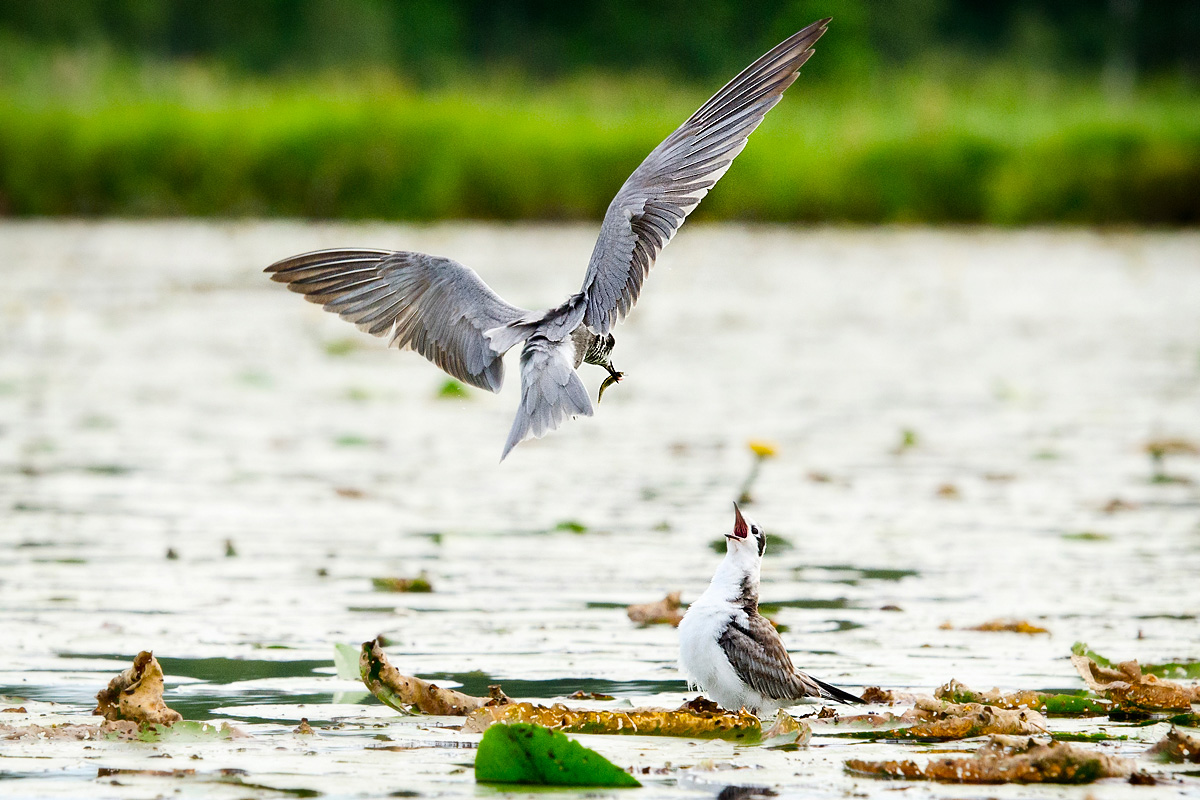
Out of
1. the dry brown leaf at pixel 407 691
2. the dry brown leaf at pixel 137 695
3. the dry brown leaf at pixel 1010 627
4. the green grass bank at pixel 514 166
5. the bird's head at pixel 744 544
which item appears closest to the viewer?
the dry brown leaf at pixel 137 695

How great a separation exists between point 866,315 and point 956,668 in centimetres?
968

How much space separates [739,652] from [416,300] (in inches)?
49.0

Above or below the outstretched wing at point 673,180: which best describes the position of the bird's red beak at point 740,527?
below

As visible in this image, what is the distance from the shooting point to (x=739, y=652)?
4086 mm

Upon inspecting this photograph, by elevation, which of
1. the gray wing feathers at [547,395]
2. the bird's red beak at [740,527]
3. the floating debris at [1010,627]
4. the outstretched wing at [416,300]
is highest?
the outstretched wing at [416,300]

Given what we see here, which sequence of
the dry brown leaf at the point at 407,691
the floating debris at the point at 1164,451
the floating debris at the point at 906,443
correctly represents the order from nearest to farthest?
1. the dry brown leaf at the point at 407,691
2. the floating debris at the point at 1164,451
3. the floating debris at the point at 906,443

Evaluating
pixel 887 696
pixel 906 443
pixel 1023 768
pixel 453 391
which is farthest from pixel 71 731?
pixel 453 391

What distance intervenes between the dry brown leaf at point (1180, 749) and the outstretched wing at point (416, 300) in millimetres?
1776

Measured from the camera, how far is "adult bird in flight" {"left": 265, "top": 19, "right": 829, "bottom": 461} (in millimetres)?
4285

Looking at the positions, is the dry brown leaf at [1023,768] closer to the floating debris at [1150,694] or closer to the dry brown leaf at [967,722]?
the dry brown leaf at [967,722]

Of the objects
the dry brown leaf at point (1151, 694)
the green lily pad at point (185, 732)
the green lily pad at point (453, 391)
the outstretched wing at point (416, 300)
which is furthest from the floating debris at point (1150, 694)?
the green lily pad at point (453, 391)

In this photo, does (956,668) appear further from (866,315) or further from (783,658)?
(866,315)

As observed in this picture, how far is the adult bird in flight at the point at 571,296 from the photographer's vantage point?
429 cm

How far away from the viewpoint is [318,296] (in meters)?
4.74
